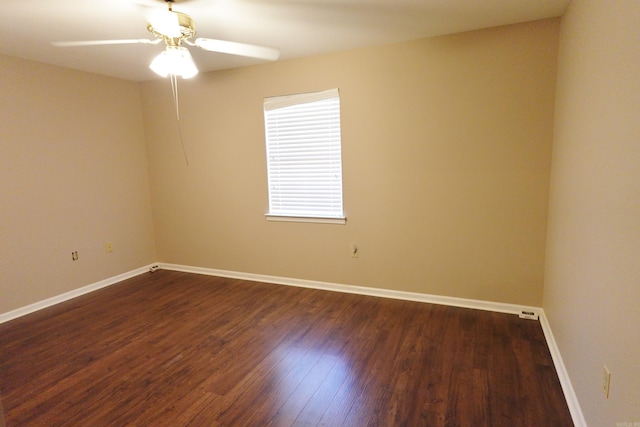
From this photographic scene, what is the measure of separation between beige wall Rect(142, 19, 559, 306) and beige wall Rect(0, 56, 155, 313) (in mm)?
687

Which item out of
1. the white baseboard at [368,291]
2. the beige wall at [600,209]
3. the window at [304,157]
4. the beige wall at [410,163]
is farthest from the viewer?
the window at [304,157]

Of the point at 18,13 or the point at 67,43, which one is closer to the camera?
the point at 18,13

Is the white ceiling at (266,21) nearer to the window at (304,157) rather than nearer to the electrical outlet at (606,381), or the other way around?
the window at (304,157)

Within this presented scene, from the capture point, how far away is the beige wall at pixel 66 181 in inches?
123

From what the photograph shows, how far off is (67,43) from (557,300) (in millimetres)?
4315

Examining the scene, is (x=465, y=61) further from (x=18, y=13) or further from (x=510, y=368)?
(x=18, y=13)

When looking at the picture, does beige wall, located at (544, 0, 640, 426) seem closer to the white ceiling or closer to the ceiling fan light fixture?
the white ceiling

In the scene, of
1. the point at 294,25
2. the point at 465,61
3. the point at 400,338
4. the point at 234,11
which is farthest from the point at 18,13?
the point at 400,338

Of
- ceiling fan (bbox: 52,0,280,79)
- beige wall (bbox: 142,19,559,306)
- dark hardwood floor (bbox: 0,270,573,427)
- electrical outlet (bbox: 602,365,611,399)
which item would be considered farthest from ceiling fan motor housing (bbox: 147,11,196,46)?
electrical outlet (bbox: 602,365,611,399)

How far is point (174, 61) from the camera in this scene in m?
2.11

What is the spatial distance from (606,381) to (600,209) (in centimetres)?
73

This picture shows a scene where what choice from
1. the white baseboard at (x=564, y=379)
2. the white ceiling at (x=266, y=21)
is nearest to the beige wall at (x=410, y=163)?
the white ceiling at (x=266, y=21)

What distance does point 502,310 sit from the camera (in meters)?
2.92

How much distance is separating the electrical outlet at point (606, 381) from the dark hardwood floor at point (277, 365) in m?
0.50
